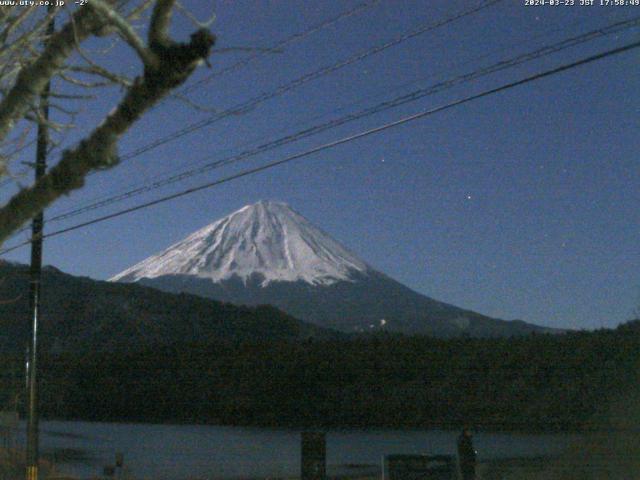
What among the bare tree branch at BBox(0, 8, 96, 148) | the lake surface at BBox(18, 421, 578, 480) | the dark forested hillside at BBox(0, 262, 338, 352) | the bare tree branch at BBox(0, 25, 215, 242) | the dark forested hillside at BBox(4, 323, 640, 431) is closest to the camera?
the bare tree branch at BBox(0, 25, 215, 242)

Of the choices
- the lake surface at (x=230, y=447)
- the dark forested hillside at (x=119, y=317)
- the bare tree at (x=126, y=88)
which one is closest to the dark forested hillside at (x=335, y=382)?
the dark forested hillside at (x=119, y=317)

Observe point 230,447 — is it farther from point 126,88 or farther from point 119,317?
point 126,88

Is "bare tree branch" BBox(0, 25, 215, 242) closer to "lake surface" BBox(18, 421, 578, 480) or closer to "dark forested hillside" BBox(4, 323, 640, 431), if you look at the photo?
"lake surface" BBox(18, 421, 578, 480)

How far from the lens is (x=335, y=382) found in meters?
59.2

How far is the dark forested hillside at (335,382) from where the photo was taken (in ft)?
166

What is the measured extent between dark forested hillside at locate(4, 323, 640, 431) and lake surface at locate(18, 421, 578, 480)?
17.7 ft

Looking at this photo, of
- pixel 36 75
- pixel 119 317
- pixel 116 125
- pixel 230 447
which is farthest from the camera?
pixel 119 317

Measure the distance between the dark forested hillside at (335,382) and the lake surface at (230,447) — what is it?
5394 mm

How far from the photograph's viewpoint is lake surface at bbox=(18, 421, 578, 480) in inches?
1141

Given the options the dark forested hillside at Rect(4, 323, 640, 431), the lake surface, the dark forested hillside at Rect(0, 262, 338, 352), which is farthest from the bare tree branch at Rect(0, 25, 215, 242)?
the dark forested hillside at Rect(0, 262, 338, 352)

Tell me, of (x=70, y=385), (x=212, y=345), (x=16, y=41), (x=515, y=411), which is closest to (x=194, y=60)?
(x=16, y=41)

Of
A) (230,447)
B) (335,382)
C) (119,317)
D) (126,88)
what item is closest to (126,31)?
(126,88)

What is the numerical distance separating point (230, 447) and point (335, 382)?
21735 mm

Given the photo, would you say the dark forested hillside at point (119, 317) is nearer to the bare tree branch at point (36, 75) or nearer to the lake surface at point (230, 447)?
the lake surface at point (230, 447)
